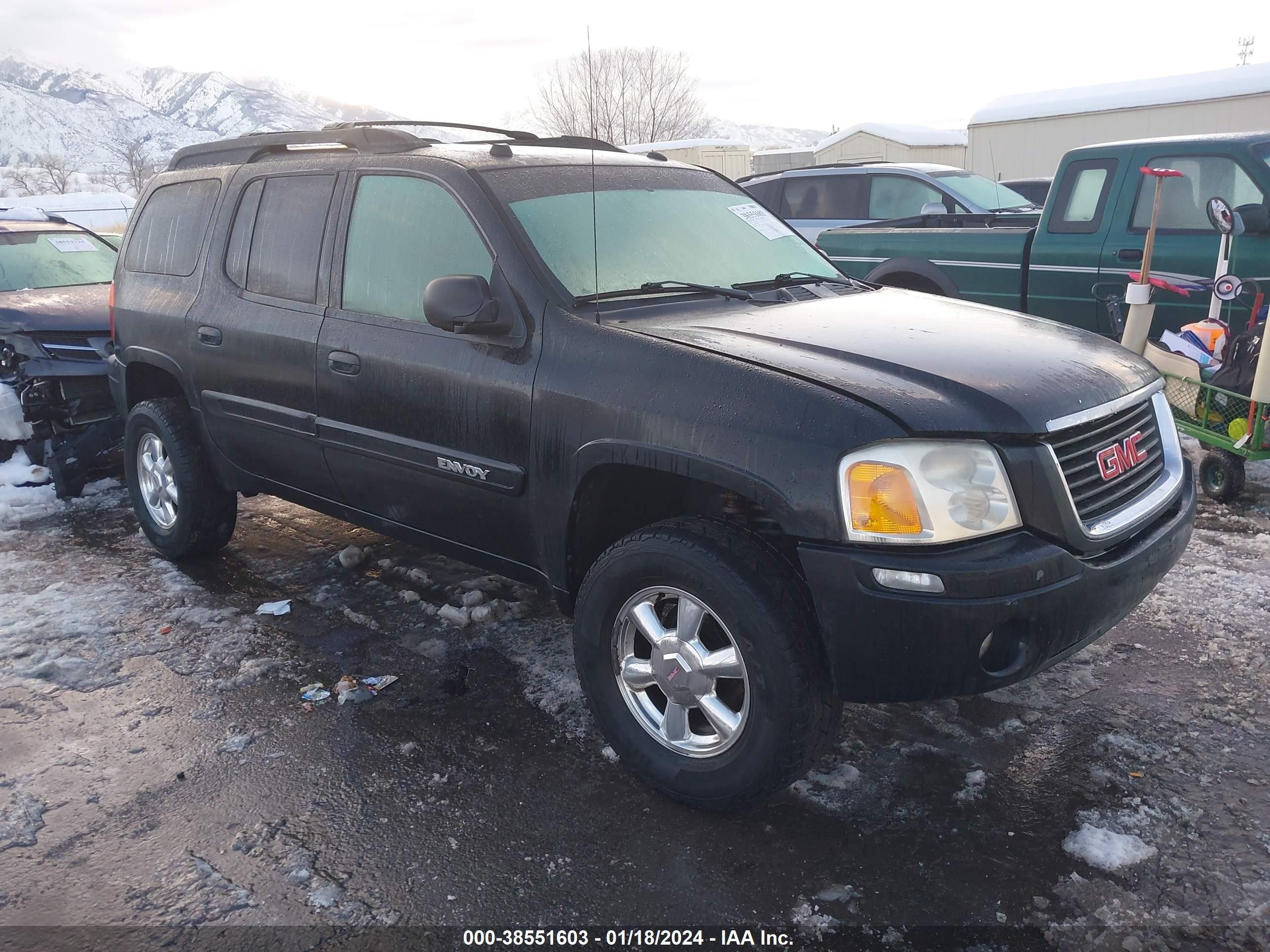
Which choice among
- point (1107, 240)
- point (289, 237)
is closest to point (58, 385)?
point (289, 237)

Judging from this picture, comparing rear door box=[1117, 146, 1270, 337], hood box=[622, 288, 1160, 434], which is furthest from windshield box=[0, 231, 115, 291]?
rear door box=[1117, 146, 1270, 337]

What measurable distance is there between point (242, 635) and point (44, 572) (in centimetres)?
153

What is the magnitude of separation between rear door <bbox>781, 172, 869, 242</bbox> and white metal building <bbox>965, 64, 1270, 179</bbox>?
28.7 feet

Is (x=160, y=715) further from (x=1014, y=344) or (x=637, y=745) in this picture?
(x=1014, y=344)

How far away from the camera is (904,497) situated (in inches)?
96.0

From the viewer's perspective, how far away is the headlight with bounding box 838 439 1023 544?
8.00 ft

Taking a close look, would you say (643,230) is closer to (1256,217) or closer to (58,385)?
(1256,217)

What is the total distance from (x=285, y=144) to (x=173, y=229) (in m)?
0.88

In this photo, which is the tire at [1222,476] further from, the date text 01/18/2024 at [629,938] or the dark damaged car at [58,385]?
the dark damaged car at [58,385]

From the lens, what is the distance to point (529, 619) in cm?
423

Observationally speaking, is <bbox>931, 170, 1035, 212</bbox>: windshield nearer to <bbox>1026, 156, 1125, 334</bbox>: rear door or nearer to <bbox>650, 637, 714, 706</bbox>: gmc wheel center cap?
<bbox>1026, 156, 1125, 334</bbox>: rear door

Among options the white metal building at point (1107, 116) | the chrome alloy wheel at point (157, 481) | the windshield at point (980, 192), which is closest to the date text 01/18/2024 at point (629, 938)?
the chrome alloy wheel at point (157, 481)

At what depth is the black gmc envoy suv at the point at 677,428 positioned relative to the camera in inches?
97.3

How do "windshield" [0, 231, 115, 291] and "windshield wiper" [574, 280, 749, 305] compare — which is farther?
"windshield" [0, 231, 115, 291]
